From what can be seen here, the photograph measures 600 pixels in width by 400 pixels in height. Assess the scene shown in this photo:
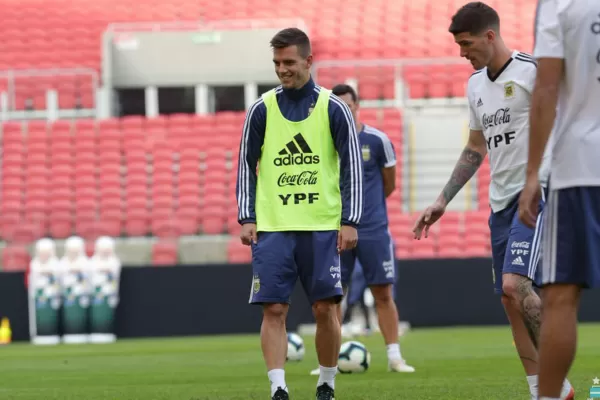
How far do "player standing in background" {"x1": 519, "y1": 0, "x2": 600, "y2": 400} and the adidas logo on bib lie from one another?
99.1 inches

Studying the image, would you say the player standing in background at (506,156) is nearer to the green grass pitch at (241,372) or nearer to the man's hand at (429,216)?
the man's hand at (429,216)

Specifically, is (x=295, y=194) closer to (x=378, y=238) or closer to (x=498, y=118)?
(x=498, y=118)

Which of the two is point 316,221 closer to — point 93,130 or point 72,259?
point 72,259

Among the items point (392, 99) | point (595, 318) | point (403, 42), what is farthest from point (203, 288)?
point (403, 42)

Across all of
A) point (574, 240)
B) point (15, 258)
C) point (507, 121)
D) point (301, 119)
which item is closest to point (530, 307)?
point (507, 121)

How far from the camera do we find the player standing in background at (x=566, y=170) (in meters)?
4.54

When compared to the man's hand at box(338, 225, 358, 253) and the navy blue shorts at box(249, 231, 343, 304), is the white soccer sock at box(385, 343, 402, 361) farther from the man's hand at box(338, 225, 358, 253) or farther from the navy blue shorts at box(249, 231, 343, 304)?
the man's hand at box(338, 225, 358, 253)

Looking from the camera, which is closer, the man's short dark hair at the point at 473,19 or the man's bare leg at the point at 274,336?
the man's short dark hair at the point at 473,19

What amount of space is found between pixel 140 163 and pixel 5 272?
5362mm

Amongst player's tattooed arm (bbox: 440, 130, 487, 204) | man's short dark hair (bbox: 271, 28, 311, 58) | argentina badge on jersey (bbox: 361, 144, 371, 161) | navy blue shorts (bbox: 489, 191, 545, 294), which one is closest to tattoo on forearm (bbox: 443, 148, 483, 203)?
player's tattooed arm (bbox: 440, 130, 487, 204)

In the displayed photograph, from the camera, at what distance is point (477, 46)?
22.1 feet

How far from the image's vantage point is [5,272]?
63.5 feet

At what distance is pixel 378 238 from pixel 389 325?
2.47 ft

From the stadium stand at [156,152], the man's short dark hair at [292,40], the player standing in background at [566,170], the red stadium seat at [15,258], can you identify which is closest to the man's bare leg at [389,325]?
the man's short dark hair at [292,40]
